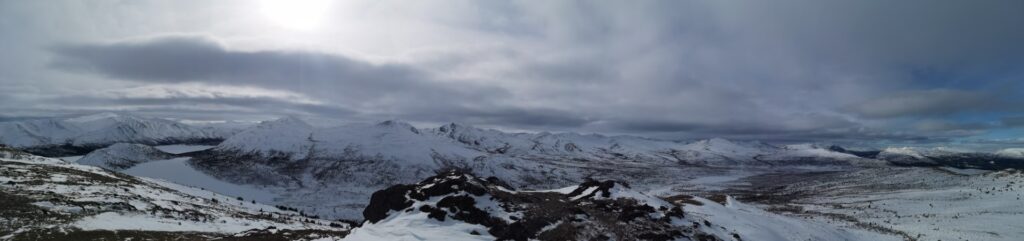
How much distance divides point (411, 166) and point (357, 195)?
49.9 meters

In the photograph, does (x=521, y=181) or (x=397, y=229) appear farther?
(x=521, y=181)

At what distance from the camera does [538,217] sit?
35.2 m

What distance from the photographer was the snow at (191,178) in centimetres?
12206

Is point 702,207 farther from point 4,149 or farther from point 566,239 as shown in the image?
point 4,149

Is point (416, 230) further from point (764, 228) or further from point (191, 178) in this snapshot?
point (191, 178)

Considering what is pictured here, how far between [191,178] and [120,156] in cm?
5318

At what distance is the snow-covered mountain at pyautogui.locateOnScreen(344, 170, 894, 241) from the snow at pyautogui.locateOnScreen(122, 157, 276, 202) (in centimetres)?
9554

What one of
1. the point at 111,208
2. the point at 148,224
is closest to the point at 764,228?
the point at 148,224

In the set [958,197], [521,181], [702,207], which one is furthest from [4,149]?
[958,197]

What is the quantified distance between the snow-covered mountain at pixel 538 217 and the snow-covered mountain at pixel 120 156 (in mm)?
158678

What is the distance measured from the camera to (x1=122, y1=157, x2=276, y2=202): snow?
122062mm

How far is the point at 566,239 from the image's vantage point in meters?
31.3

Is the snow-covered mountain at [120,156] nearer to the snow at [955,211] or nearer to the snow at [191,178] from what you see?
the snow at [191,178]

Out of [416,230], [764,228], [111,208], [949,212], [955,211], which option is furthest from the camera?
[955,211]
